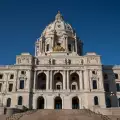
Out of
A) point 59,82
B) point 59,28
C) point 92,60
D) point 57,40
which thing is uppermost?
point 59,28

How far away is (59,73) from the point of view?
74562mm

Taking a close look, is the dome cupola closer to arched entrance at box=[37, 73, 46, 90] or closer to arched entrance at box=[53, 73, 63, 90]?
arched entrance at box=[53, 73, 63, 90]

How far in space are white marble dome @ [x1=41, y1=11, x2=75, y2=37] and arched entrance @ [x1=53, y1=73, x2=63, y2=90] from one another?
A: 26.6 meters

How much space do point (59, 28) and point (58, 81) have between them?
32.7 m

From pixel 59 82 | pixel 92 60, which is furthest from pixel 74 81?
pixel 92 60

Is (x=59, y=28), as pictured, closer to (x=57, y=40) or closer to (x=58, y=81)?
(x=57, y=40)

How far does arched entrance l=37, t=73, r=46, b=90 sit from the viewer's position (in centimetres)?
7512

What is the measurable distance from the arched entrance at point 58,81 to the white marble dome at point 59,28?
87.1ft

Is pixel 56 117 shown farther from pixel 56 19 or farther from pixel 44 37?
pixel 56 19

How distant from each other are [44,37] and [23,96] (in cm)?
3660

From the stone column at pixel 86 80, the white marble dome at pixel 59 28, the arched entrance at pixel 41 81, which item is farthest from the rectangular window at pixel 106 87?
the white marble dome at pixel 59 28

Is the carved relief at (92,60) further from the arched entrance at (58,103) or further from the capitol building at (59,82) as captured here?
the arched entrance at (58,103)

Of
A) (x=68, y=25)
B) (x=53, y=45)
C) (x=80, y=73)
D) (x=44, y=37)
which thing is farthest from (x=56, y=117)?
(x=68, y=25)

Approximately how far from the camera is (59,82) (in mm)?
76000
